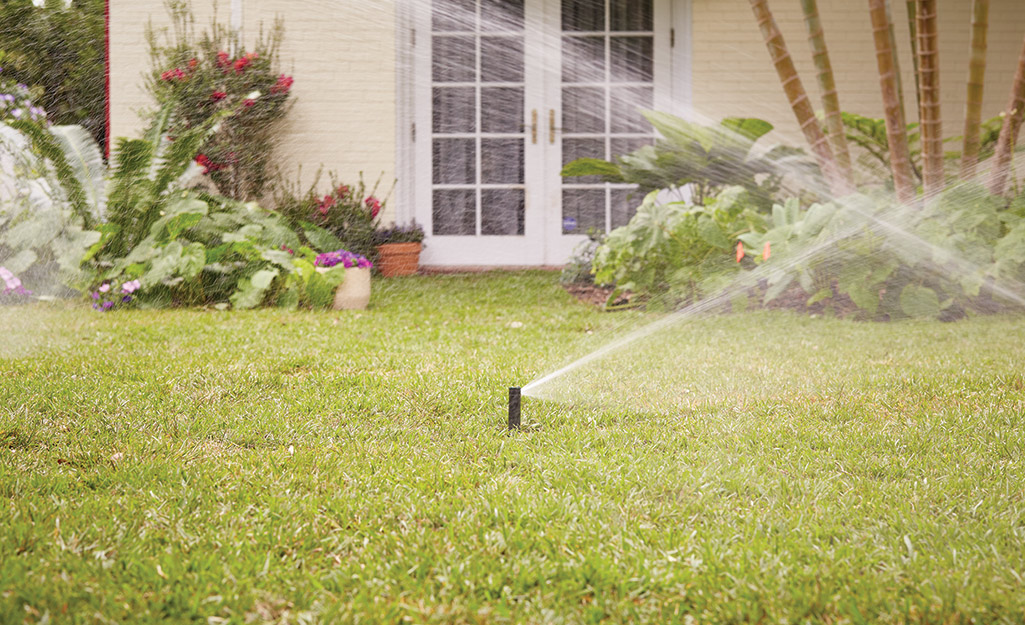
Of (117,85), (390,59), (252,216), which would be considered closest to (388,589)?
(252,216)

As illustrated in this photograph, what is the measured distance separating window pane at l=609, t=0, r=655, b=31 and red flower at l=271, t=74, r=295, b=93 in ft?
9.84

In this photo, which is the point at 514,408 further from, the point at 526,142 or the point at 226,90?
the point at 526,142

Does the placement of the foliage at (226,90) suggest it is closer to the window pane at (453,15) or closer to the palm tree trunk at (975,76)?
the window pane at (453,15)

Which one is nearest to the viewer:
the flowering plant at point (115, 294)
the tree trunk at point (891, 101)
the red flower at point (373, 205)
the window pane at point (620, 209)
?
the tree trunk at point (891, 101)

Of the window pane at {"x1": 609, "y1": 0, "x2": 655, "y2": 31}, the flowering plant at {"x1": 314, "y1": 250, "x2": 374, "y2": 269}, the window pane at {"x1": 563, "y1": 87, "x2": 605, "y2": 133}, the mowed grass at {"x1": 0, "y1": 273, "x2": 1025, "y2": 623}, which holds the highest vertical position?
the window pane at {"x1": 609, "y1": 0, "x2": 655, "y2": 31}

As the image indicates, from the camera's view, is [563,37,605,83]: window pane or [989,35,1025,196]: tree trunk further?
[563,37,605,83]: window pane

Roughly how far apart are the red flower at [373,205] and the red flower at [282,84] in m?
1.20

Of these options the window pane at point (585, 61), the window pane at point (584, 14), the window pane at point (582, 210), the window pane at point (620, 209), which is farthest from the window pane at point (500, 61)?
the window pane at point (620, 209)

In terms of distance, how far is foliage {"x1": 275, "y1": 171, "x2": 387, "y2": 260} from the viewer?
7.27 meters

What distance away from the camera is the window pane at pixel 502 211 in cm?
807

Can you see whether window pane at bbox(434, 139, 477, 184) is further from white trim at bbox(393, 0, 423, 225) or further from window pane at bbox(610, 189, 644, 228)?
window pane at bbox(610, 189, 644, 228)

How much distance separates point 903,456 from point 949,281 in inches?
120

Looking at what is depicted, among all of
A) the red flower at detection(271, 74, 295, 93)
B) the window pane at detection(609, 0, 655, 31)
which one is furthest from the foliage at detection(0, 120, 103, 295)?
the window pane at detection(609, 0, 655, 31)

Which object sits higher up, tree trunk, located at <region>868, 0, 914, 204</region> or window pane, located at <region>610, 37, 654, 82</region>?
window pane, located at <region>610, 37, 654, 82</region>
